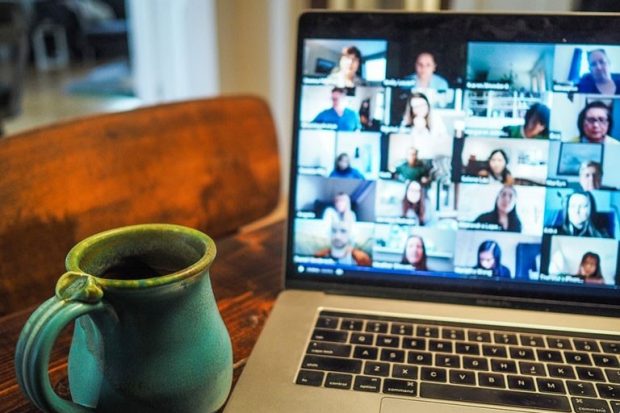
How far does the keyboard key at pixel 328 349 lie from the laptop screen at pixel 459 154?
0.30ft

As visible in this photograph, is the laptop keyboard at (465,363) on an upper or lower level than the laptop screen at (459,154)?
lower

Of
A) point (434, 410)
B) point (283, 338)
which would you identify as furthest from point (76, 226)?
point (434, 410)

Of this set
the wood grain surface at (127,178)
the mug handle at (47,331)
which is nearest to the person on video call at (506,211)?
the mug handle at (47,331)

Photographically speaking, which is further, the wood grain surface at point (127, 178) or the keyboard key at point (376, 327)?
the wood grain surface at point (127, 178)

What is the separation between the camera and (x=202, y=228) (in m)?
0.96

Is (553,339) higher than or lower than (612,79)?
lower

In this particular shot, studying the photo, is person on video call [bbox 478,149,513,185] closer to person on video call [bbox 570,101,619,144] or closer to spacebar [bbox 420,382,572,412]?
person on video call [bbox 570,101,619,144]

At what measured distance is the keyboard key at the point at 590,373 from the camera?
49cm

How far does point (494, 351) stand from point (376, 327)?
0.10 m

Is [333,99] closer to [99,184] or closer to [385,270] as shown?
[385,270]

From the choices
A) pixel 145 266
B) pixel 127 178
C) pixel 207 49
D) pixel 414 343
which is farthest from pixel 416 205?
pixel 207 49

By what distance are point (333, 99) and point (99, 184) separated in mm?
382

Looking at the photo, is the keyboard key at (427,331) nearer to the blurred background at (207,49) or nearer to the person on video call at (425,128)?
the person on video call at (425,128)

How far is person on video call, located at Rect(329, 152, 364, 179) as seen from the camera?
61 centimetres
